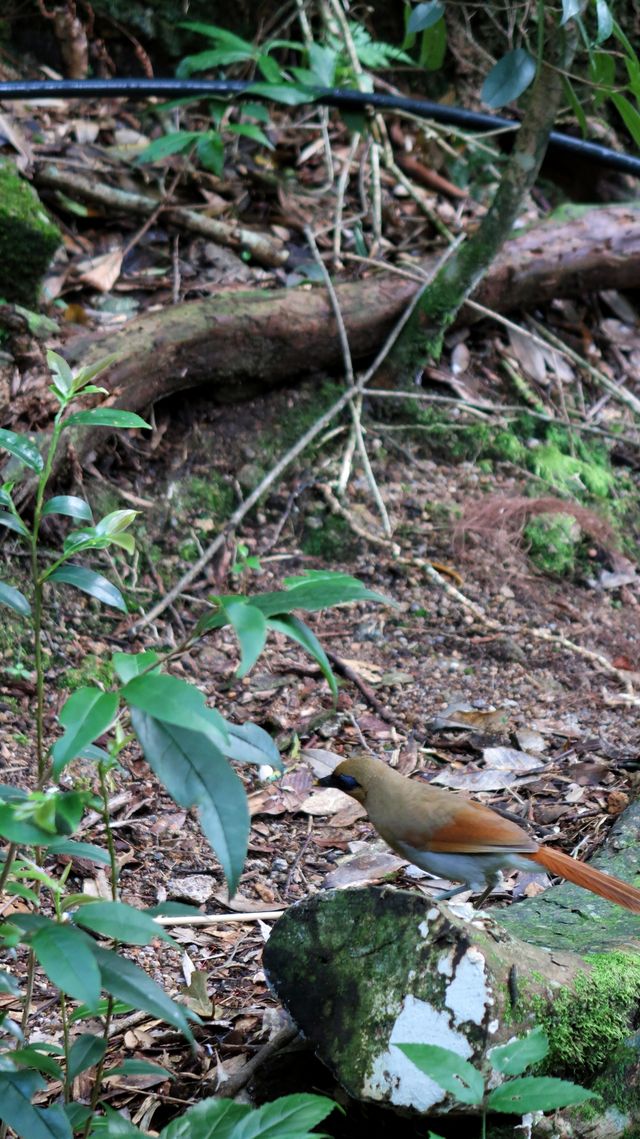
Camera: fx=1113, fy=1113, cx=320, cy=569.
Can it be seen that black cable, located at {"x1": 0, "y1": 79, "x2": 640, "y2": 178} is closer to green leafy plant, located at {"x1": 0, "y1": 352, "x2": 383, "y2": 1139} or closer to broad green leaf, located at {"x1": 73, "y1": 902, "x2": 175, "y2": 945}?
green leafy plant, located at {"x1": 0, "y1": 352, "x2": 383, "y2": 1139}

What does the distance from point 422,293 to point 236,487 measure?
55.3 inches

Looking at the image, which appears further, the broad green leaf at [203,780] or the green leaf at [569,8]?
the green leaf at [569,8]

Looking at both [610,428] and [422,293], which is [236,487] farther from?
[610,428]

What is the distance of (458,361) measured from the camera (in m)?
5.69

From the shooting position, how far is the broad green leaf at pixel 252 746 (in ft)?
5.51

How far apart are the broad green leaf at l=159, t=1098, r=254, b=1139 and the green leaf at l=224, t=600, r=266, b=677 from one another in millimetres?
792

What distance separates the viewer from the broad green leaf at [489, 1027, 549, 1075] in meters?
1.62

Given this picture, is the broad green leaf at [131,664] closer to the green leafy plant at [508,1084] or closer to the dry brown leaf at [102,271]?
the green leafy plant at [508,1084]

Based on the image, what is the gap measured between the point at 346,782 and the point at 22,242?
102 inches

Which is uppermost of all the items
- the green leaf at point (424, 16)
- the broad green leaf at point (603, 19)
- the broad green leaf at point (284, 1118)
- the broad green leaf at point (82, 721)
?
the broad green leaf at point (603, 19)

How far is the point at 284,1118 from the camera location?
168cm

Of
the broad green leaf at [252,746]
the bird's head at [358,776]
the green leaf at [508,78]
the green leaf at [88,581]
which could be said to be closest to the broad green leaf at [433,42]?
the green leaf at [508,78]

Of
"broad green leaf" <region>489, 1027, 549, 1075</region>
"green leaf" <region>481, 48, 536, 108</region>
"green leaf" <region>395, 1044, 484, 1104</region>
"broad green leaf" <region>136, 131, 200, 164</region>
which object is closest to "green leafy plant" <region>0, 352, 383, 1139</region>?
"green leaf" <region>395, 1044, 484, 1104</region>

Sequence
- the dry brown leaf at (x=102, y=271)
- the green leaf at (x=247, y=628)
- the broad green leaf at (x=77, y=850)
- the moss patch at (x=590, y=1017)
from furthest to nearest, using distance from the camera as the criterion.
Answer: the dry brown leaf at (x=102, y=271) < the moss patch at (x=590, y=1017) < the broad green leaf at (x=77, y=850) < the green leaf at (x=247, y=628)
